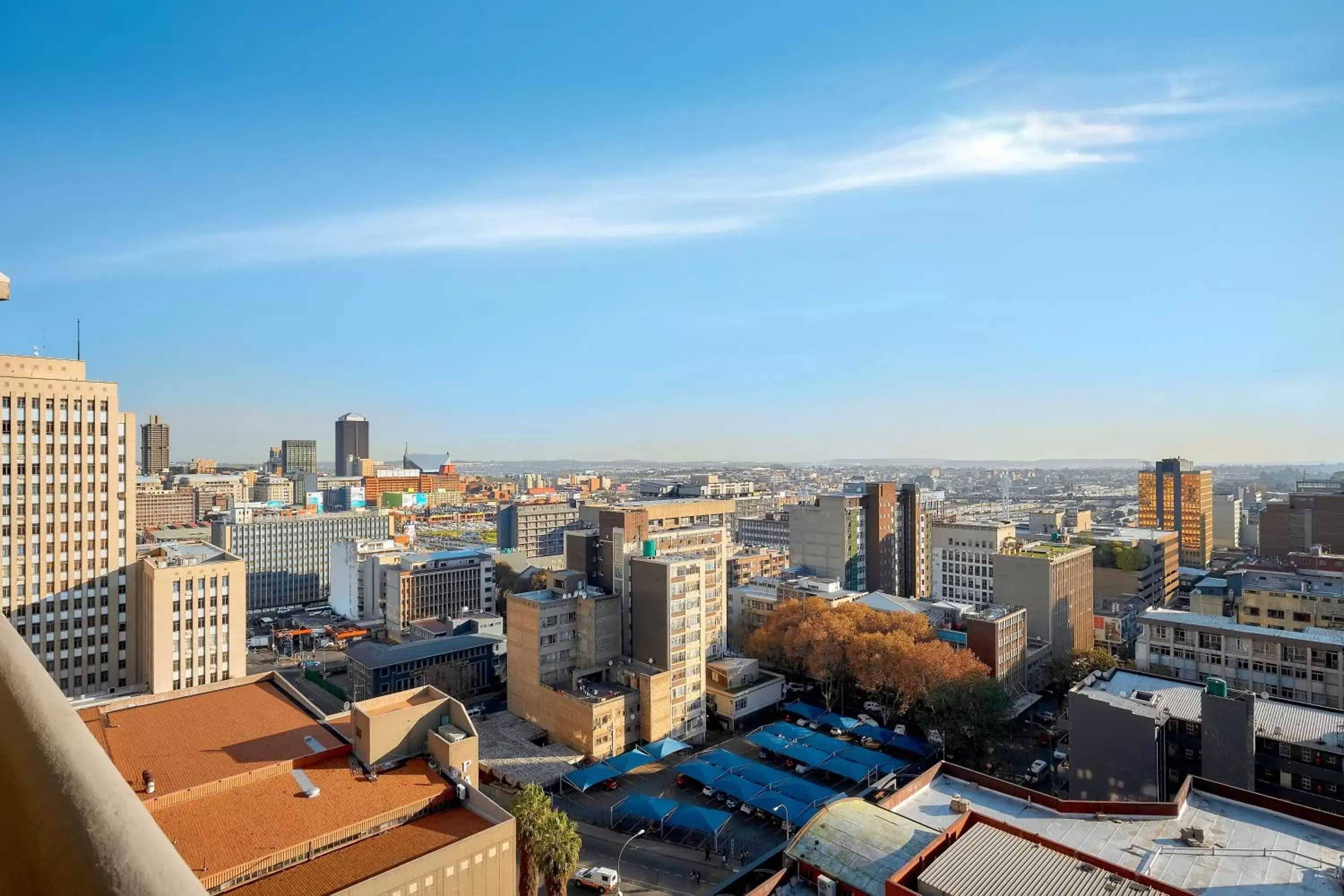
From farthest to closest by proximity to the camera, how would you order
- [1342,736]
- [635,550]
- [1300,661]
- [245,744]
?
1. [635,550]
2. [1300,661]
3. [1342,736]
4. [245,744]

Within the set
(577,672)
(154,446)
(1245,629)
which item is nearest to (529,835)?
(577,672)

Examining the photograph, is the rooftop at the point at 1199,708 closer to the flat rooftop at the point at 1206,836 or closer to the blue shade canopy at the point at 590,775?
the flat rooftop at the point at 1206,836

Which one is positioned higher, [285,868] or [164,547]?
[164,547]

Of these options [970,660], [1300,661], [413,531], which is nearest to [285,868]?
[970,660]

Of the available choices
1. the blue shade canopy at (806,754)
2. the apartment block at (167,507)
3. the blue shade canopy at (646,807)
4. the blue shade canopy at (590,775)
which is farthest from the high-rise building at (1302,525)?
the apartment block at (167,507)

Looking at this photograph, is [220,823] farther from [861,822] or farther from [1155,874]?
[1155,874]
